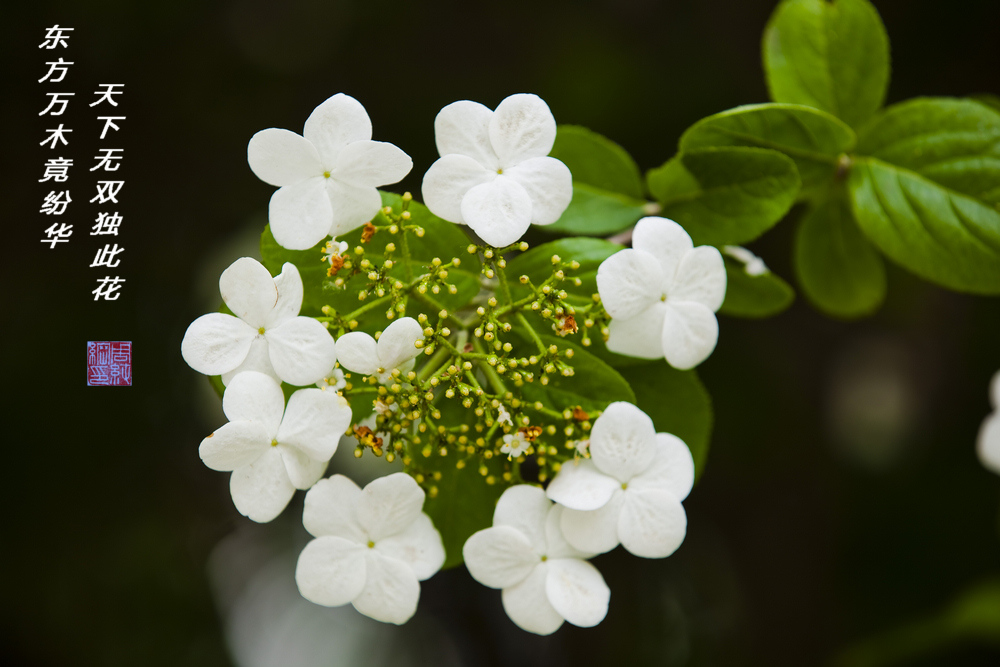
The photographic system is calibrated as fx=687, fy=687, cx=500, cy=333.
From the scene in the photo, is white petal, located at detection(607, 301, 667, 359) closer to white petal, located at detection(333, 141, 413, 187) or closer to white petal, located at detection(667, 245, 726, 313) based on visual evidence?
white petal, located at detection(667, 245, 726, 313)

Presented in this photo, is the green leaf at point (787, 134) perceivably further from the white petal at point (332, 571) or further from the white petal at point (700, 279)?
the white petal at point (332, 571)

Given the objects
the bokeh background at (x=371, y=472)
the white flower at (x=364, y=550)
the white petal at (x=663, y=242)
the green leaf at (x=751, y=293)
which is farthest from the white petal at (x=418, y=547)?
the bokeh background at (x=371, y=472)

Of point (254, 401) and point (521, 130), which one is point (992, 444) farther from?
point (254, 401)

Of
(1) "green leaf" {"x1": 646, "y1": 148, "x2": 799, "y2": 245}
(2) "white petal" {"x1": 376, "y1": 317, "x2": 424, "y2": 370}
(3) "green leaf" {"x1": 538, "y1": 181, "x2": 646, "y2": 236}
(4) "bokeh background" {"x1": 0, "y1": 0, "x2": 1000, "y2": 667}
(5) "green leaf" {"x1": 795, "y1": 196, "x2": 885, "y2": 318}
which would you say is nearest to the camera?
(2) "white petal" {"x1": 376, "y1": 317, "x2": 424, "y2": 370}

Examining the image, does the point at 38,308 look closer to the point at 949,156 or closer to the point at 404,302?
the point at 404,302

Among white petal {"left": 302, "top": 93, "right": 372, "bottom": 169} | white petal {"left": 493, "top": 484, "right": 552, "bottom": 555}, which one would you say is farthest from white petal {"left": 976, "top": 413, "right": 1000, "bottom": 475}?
white petal {"left": 302, "top": 93, "right": 372, "bottom": 169}

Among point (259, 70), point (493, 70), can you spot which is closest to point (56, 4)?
point (259, 70)
